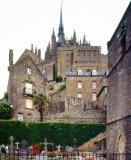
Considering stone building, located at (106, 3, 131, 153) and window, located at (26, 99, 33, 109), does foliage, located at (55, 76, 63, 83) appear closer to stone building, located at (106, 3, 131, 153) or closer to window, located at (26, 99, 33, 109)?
window, located at (26, 99, 33, 109)

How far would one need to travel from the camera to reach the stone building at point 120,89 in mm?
24136

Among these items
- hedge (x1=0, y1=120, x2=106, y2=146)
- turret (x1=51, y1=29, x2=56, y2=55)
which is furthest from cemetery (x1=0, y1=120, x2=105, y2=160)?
turret (x1=51, y1=29, x2=56, y2=55)

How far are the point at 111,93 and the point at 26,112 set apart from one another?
107 ft

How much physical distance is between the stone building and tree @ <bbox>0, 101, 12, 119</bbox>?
28.3m

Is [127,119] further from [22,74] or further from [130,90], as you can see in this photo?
[22,74]

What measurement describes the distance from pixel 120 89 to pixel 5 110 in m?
33.5

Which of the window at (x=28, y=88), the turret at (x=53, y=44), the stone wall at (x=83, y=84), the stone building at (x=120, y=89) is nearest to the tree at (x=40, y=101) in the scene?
the window at (x=28, y=88)

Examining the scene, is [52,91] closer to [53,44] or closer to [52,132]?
[52,132]

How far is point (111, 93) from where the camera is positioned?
1167 inches

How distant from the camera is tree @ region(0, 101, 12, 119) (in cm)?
5712

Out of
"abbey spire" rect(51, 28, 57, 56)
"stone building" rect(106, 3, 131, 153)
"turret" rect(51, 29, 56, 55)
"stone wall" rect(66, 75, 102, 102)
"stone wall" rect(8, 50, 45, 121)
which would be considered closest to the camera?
"stone building" rect(106, 3, 131, 153)

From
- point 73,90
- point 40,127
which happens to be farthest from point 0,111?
point 73,90

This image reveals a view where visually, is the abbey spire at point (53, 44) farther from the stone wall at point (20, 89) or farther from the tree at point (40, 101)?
the tree at point (40, 101)

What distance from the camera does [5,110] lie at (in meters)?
58.0
